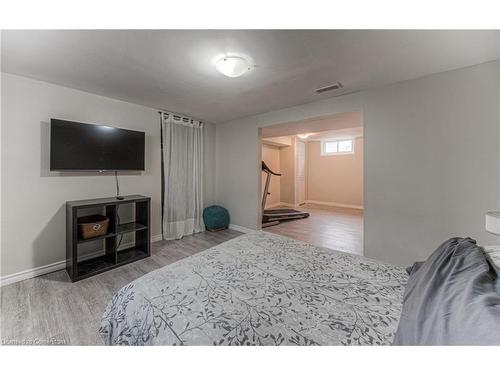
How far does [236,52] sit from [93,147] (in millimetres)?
2188

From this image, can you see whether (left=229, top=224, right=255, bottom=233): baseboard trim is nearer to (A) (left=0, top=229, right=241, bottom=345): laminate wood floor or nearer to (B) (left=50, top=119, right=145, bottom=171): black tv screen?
(A) (left=0, top=229, right=241, bottom=345): laminate wood floor

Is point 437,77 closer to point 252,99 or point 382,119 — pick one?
point 382,119

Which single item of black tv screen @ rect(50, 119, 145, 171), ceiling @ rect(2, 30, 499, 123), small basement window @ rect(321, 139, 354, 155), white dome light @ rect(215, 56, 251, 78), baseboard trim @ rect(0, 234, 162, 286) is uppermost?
small basement window @ rect(321, 139, 354, 155)

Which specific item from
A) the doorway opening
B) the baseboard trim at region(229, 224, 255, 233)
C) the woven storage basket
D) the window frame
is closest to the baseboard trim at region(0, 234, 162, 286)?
the woven storage basket

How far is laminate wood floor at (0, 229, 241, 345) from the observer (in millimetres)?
1418

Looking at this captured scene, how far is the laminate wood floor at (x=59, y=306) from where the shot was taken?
142 centimetres

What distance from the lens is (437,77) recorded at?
208 centimetres

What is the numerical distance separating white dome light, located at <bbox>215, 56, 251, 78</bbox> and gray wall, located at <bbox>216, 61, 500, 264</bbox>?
1.57 metres

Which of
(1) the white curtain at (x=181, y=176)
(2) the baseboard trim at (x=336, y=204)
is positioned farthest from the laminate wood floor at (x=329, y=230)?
(1) the white curtain at (x=181, y=176)

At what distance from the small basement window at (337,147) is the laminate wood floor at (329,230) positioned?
8.40 ft

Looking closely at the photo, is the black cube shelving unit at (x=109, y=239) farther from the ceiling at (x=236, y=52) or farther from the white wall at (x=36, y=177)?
the ceiling at (x=236, y=52)
